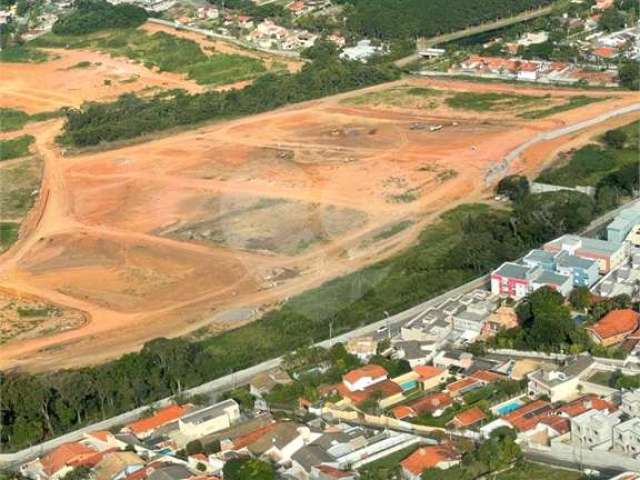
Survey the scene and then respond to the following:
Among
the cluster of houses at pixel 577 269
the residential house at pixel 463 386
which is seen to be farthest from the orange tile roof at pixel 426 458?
the cluster of houses at pixel 577 269

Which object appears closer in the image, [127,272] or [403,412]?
[403,412]

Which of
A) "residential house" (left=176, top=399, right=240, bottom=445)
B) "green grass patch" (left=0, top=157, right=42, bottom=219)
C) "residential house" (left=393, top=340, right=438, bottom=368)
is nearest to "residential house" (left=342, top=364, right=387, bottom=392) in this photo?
"residential house" (left=393, top=340, right=438, bottom=368)

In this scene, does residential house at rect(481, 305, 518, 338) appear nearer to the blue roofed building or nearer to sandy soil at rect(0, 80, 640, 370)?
the blue roofed building

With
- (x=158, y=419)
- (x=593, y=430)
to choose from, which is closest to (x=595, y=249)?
(x=593, y=430)

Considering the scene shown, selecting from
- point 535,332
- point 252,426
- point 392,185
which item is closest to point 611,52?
point 392,185

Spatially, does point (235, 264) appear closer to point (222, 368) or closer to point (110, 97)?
point (222, 368)

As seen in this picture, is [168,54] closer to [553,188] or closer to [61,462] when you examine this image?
[553,188]
